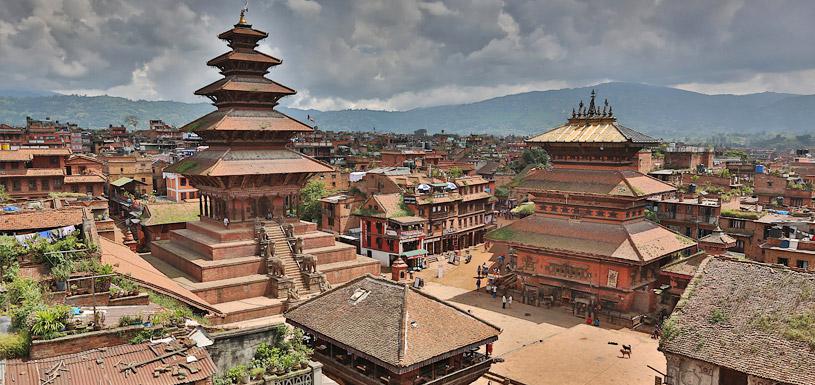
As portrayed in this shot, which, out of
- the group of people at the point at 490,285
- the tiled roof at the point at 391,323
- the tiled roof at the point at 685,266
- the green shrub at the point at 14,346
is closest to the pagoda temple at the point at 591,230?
the tiled roof at the point at 685,266

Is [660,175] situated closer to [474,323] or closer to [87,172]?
[474,323]

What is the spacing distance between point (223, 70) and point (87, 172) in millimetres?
31909

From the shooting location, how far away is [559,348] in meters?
27.0

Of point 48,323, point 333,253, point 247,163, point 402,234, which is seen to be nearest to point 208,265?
point 247,163

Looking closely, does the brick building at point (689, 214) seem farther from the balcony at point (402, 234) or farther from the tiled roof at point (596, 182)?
the balcony at point (402, 234)

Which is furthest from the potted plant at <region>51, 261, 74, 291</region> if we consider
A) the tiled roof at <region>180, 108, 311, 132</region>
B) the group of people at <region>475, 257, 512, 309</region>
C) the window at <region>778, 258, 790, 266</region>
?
the window at <region>778, 258, 790, 266</region>

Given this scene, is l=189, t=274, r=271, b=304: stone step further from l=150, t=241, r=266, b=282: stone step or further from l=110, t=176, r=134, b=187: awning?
l=110, t=176, r=134, b=187: awning

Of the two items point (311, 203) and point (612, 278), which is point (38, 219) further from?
point (311, 203)

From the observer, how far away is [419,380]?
1662cm

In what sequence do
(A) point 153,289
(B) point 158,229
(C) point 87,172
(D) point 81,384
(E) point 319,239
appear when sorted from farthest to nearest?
1. (C) point 87,172
2. (B) point 158,229
3. (E) point 319,239
4. (A) point 153,289
5. (D) point 81,384

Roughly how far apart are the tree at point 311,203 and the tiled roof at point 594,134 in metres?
28.0

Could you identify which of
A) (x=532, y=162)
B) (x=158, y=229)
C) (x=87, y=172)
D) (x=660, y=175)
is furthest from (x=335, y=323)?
(x=532, y=162)

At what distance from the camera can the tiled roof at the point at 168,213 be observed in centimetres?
4488

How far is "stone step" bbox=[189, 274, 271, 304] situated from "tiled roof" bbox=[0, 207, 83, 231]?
6.54 metres
